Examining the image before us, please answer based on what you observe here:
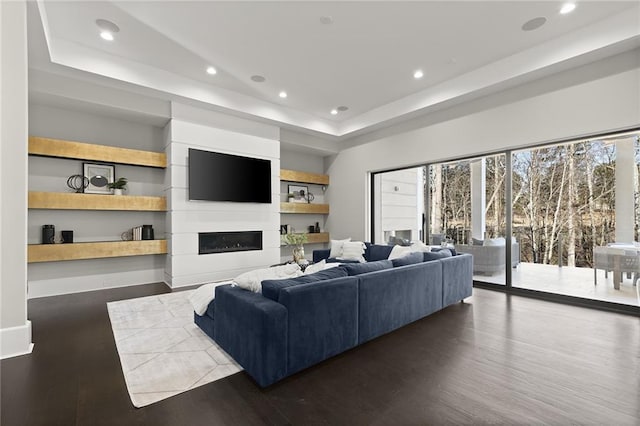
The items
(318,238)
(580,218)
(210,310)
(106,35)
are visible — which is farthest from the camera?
(318,238)

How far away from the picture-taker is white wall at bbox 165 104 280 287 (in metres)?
5.27

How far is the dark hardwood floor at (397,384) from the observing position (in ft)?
6.09

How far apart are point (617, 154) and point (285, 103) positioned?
5.44m

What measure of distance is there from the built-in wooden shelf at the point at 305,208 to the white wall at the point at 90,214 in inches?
101

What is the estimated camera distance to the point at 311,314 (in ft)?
7.72

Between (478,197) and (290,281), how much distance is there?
14.6 feet

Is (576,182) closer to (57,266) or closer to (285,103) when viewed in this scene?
(285,103)

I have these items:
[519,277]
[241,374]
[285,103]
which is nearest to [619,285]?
[519,277]

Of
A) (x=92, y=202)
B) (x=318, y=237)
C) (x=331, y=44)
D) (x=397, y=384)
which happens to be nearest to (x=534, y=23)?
(x=331, y=44)

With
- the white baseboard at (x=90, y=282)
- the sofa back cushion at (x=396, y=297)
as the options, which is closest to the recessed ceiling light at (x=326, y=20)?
the sofa back cushion at (x=396, y=297)

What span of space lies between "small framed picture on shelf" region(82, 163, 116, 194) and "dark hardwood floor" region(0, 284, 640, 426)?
2.36 meters

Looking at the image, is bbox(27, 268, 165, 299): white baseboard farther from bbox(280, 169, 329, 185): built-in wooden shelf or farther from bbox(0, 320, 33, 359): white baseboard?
bbox(280, 169, 329, 185): built-in wooden shelf

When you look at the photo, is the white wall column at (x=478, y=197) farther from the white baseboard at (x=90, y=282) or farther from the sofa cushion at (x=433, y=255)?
the white baseboard at (x=90, y=282)

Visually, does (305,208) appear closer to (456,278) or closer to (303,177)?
(303,177)
